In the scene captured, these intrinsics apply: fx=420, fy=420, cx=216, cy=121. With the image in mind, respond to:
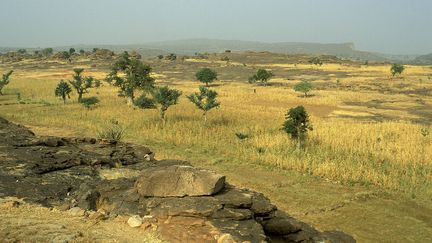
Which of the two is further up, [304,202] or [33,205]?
[33,205]

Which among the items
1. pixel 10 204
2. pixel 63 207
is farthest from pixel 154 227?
pixel 10 204

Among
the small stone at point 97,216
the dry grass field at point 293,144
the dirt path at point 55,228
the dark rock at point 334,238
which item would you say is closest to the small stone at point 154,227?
the dirt path at point 55,228

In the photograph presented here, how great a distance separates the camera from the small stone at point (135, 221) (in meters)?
8.62

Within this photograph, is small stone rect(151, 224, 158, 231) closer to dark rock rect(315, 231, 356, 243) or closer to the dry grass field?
dark rock rect(315, 231, 356, 243)

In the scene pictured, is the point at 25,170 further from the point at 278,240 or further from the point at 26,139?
the point at 278,240

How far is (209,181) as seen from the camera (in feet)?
30.9

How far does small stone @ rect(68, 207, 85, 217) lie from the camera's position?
8.97 meters

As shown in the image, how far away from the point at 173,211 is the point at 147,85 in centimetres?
2602

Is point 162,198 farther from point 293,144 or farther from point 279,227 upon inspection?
point 293,144

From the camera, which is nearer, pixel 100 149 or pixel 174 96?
pixel 100 149

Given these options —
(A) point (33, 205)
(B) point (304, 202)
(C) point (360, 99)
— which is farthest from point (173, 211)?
(C) point (360, 99)

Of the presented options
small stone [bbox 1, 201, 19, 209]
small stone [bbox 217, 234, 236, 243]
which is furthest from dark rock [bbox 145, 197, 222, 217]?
small stone [bbox 1, 201, 19, 209]

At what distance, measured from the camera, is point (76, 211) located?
358 inches

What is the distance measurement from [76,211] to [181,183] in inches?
92.0
